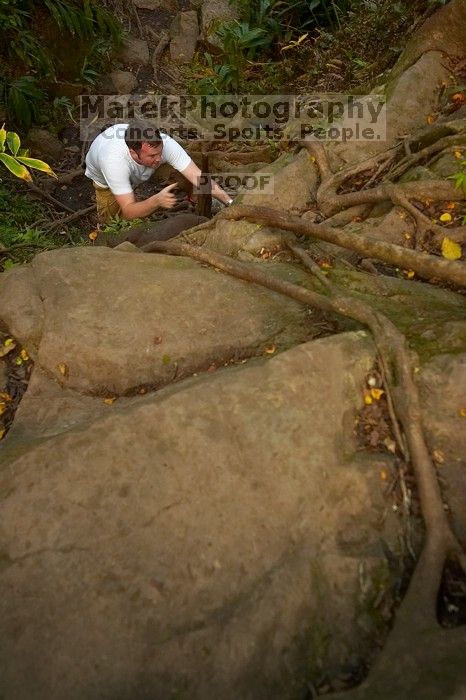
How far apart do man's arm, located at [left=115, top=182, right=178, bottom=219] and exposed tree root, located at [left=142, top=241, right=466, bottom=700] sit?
250 cm

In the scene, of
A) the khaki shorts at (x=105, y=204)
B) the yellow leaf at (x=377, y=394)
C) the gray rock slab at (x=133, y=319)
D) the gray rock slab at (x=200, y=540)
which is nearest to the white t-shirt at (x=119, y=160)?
the khaki shorts at (x=105, y=204)

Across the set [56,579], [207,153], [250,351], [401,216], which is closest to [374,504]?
[250,351]

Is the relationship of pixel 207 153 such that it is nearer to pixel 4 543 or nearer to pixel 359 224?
pixel 359 224

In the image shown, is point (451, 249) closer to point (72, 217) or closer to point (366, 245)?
point (366, 245)

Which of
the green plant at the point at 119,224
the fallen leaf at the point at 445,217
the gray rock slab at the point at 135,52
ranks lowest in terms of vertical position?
the green plant at the point at 119,224

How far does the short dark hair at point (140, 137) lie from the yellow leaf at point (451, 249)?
281cm

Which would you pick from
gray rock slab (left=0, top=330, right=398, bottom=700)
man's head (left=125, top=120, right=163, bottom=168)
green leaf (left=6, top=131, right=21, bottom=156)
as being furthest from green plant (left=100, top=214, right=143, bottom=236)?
green leaf (left=6, top=131, right=21, bottom=156)

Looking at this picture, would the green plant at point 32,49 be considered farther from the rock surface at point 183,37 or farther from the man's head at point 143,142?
the man's head at point 143,142

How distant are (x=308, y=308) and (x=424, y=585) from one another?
1.66 m

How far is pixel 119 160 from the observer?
17.3 ft

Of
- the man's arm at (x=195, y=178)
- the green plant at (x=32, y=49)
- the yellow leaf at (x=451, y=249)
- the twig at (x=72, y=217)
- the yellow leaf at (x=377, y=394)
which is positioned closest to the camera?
the yellow leaf at (x=377, y=394)

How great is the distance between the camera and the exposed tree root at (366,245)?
9.70ft

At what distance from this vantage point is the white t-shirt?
17.3 ft

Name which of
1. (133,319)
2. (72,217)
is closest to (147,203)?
(72,217)
